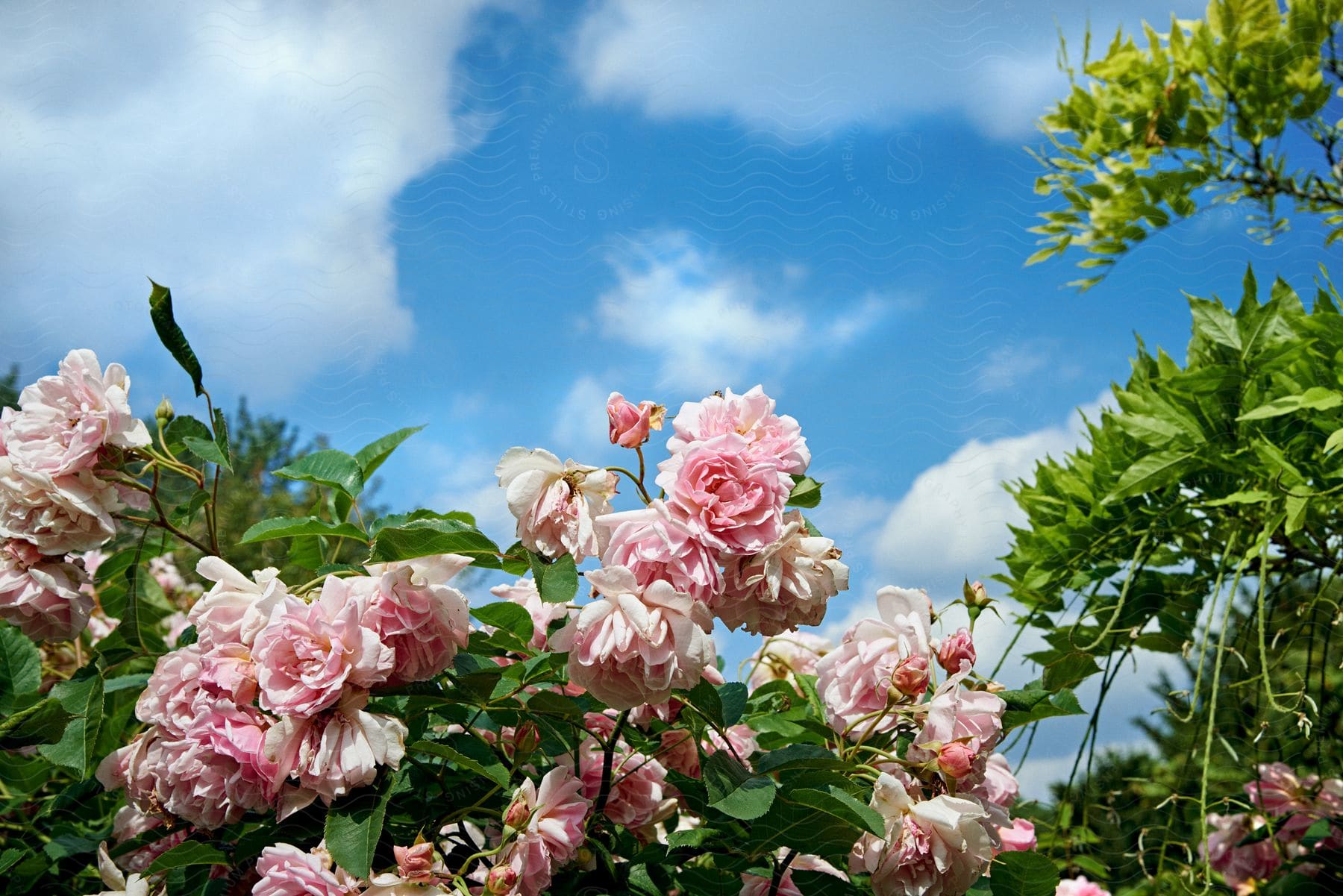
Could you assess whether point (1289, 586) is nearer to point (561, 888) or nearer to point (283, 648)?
point (561, 888)

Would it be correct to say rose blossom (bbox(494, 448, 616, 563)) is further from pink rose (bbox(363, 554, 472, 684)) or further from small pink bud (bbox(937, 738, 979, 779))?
small pink bud (bbox(937, 738, 979, 779))

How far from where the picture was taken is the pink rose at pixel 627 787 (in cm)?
72

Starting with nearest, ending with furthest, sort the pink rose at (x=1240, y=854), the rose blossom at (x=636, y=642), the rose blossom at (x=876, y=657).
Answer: the rose blossom at (x=636, y=642)
the rose blossom at (x=876, y=657)
the pink rose at (x=1240, y=854)

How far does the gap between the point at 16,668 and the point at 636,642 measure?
60cm

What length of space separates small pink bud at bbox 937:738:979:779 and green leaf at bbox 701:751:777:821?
10 cm

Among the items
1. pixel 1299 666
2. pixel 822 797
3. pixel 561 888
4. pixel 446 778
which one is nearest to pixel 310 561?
pixel 446 778

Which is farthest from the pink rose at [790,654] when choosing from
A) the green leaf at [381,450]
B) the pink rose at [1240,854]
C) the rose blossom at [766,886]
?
the pink rose at [1240,854]

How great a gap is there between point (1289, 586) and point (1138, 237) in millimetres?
554

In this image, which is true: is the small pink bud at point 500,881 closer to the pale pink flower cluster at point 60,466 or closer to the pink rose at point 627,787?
the pink rose at point 627,787

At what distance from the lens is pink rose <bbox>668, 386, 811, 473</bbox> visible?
589 millimetres

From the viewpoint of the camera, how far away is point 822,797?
0.55m

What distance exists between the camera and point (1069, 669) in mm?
730

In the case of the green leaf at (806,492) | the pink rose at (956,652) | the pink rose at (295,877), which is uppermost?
the green leaf at (806,492)

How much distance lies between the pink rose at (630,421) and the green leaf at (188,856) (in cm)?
38
